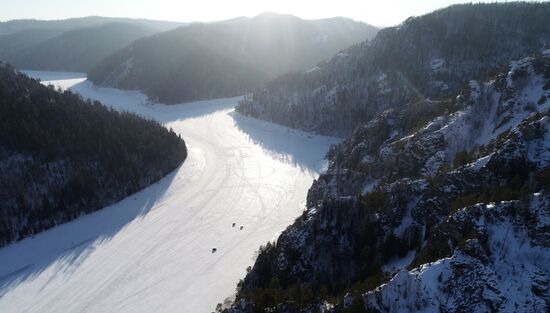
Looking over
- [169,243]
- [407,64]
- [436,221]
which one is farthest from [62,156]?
[407,64]

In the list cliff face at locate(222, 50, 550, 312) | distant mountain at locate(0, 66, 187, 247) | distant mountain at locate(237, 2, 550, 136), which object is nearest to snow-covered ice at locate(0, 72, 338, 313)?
distant mountain at locate(0, 66, 187, 247)

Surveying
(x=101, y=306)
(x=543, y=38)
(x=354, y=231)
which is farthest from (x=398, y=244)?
(x=543, y=38)

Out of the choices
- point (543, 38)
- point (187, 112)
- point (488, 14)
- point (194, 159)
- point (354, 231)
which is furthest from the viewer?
point (187, 112)

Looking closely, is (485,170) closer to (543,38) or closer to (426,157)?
(426,157)

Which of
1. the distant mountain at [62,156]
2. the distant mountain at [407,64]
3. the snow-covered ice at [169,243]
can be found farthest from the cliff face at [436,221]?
the distant mountain at [407,64]

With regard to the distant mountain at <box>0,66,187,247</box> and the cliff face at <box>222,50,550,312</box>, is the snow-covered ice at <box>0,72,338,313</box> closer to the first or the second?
the distant mountain at <box>0,66,187,247</box>

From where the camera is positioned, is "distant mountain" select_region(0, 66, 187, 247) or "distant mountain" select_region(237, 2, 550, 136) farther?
"distant mountain" select_region(237, 2, 550, 136)

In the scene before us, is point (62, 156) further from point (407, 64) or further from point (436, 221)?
point (407, 64)
